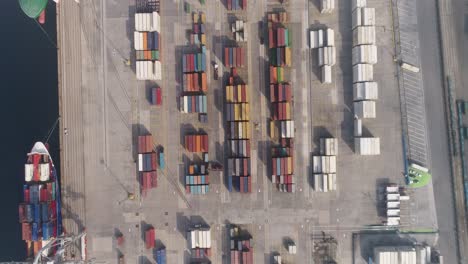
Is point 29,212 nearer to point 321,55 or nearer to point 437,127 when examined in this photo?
point 321,55

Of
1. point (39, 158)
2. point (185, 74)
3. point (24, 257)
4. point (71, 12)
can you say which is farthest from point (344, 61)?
point (24, 257)

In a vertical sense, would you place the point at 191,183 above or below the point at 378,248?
above

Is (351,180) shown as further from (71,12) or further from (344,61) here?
(71,12)

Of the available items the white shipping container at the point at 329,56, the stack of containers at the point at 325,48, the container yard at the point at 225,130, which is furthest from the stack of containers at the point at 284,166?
the white shipping container at the point at 329,56

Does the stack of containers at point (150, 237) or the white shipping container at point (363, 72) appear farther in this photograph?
the stack of containers at point (150, 237)

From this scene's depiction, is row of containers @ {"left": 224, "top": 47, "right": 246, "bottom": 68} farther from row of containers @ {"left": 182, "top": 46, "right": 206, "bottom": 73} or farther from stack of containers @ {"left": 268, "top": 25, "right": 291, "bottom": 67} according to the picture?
stack of containers @ {"left": 268, "top": 25, "right": 291, "bottom": 67}

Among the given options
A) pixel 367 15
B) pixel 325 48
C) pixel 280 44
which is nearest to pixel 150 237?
pixel 280 44

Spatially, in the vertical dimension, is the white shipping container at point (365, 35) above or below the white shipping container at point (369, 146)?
above

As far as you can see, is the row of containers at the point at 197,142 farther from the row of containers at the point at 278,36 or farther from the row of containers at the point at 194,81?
the row of containers at the point at 278,36
